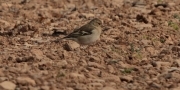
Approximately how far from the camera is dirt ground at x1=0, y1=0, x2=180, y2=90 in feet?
28.8

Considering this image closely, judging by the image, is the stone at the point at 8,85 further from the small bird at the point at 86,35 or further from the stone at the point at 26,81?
the small bird at the point at 86,35

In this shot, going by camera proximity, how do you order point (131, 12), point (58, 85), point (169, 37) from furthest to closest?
point (131, 12)
point (169, 37)
point (58, 85)

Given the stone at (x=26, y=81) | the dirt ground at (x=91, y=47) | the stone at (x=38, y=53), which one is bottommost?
the dirt ground at (x=91, y=47)

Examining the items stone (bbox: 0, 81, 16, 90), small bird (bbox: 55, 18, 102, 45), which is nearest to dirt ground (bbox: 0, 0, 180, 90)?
stone (bbox: 0, 81, 16, 90)

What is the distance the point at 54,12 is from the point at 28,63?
6389 millimetres

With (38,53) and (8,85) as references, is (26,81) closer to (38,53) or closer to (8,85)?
(8,85)

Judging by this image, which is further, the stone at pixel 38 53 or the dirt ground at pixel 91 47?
the stone at pixel 38 53

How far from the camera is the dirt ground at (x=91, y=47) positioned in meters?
8.78

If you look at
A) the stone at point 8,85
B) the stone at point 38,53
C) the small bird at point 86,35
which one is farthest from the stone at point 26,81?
the small bird at point 86,35

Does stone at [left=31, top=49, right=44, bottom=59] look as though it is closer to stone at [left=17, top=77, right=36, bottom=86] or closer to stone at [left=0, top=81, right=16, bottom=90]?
stone at [left=17, top=77, right=36, bottom=86]

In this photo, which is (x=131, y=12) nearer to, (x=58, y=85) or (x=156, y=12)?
(x=156, y=12)

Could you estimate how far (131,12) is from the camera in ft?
51.8

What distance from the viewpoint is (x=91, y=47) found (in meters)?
11.7

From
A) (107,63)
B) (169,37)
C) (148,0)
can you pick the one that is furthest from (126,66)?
(148,0)
